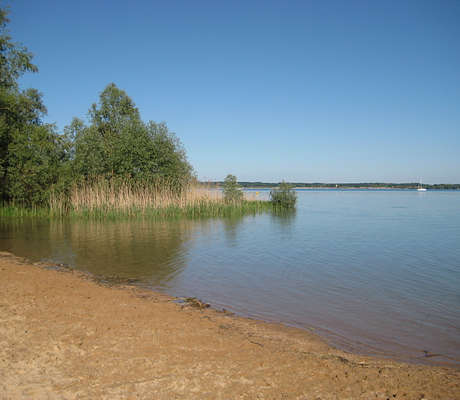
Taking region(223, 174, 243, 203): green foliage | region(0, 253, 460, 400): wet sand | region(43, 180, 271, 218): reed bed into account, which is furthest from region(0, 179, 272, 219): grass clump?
region(0, 253, 460, 400): wet sand

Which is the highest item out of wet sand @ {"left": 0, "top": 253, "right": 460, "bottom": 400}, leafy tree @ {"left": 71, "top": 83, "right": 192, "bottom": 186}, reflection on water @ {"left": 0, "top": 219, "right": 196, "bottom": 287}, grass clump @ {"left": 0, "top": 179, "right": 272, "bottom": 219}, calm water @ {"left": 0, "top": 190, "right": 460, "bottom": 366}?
leafy tree @ {"left": 71, "top": 83, "right": 192, "bottom": 186}

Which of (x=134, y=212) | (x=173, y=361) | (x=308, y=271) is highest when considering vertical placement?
(x=134, y=212)

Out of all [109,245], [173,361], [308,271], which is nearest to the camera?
[173,361]

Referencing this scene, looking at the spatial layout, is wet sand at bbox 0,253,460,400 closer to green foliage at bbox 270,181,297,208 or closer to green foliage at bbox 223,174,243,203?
green foliage at bbox 223,174,243,203

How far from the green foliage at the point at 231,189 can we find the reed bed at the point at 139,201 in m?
1.31

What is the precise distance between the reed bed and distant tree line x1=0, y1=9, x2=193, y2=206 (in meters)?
0.73

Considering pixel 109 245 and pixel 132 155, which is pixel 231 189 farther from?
pixel 109 245

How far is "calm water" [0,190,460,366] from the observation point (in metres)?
5.64

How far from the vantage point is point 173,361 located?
3.85m

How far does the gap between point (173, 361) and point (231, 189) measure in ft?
81.3

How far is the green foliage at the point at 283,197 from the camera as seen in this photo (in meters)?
31.5

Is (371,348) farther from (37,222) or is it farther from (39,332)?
(37,222)

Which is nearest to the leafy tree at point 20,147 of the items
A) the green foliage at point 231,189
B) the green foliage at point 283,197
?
the green foliage at point 231,189

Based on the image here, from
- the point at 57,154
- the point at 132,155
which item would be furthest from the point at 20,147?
the point at 132,155
